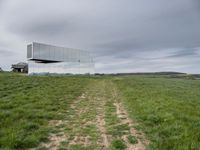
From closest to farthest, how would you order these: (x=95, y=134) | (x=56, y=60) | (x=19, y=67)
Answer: (x=95, y=134) → (x=56, y=60) → (x=19, y=67)

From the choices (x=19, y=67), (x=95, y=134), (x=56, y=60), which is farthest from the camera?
(x=19, y=67)

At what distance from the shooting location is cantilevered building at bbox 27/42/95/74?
180ft

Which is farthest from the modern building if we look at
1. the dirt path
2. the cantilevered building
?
the dirt path

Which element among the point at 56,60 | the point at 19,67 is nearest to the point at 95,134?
the point at 56,60

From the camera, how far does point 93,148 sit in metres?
4.66

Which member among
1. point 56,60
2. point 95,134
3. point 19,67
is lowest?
point 95,134

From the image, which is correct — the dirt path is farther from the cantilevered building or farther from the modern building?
the modern building

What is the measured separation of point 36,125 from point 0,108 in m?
3.07

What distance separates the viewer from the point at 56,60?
59062 millimetres

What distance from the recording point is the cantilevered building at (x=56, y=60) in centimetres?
5478

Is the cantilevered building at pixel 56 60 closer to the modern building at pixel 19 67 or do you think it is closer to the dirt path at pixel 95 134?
the modern building at pixel 19 67

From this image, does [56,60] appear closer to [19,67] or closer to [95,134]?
[19,67]

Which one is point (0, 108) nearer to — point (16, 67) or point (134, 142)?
point (134, 142)

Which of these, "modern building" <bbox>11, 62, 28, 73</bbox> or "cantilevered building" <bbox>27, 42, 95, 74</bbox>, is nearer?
"cantilevered building" <bbox>27, 42, 95, 74</bbox>
